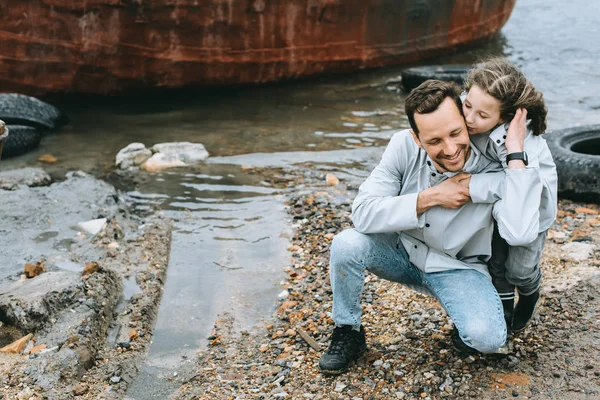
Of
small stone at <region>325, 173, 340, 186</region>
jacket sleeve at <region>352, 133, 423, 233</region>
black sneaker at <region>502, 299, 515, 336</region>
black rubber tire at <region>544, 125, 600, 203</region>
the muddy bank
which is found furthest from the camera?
small stone at <region>325, 173, 340, 186</region>

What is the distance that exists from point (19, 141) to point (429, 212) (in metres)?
6.20

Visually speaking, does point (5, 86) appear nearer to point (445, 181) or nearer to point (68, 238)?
point (68, 238)

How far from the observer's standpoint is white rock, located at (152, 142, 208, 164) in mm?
7375

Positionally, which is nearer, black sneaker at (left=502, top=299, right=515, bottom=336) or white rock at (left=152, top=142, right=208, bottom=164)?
black sneaker at (left=502, top=299, right=515, bottom=336)

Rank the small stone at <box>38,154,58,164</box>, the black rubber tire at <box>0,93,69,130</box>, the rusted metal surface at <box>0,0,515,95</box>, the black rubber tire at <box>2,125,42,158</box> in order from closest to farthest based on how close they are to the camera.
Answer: the small stone at <box>38,154,58,164</box> < the black rubber tire at <box>2,125,42,158</box> < the black rubber tire at <box>0,93,69,130</box> < the rusted metal surface at <box>0,0,515,95</box>

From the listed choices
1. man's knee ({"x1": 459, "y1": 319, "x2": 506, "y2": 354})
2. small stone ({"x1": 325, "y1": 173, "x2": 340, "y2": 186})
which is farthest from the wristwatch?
small stone ({"x1": 325, "y1": 173, "x2": 340, "y2": 186})

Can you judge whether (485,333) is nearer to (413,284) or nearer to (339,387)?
(413,284)

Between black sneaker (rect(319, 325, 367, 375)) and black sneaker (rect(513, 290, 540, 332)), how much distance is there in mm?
859

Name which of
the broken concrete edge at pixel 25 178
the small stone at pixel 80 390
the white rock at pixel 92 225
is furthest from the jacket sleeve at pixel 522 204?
the broken concrete edge at pixel 25 178

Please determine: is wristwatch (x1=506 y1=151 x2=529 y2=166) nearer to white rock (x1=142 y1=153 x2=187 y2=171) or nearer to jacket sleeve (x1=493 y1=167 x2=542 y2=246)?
jacket sleeve (x1=493 y1=167 x2=542 y2=246)

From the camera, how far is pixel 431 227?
317 centimetres

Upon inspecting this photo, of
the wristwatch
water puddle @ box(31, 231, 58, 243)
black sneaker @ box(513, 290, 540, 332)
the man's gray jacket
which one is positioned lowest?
water puddle @ box(31, 231, 58, 243)

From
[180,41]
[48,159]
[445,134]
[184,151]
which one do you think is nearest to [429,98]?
[445,134]

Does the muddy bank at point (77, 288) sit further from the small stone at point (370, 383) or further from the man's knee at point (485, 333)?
the man's knee at point (485, 333)
